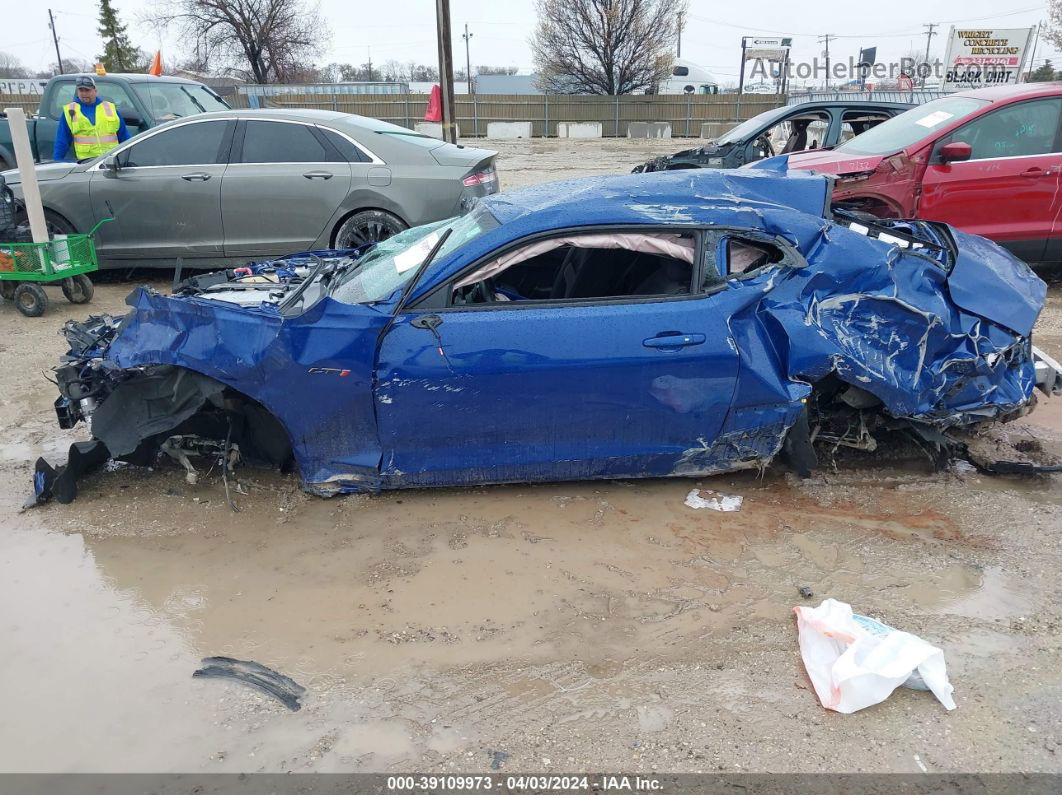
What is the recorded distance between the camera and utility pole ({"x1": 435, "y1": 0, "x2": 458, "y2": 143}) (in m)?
15.4

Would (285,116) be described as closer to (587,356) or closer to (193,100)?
(193,100)

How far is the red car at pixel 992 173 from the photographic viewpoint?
6914 millimetres

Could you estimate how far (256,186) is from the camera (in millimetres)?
7281

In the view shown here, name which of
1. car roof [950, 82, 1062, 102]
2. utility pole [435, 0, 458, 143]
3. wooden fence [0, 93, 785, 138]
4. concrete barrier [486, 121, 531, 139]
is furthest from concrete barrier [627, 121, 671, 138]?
car roof [950, 82, 1062, 102]

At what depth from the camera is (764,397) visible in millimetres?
3576

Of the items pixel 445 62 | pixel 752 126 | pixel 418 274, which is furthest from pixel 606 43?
pixel 418 274

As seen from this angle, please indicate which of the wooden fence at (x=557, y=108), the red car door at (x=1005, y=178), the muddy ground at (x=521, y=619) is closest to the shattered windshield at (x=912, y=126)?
the red car door at (x=1005, y=178)

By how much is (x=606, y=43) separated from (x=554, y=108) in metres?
7.28

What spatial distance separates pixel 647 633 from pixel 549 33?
38.6 metres

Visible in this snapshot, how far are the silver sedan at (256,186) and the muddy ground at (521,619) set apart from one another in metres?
3.57

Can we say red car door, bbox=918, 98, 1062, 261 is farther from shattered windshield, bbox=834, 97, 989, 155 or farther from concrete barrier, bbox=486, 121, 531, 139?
concrete barrier, bbox=486, 121, 531, 139

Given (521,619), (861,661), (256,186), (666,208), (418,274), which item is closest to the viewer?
(861,661)

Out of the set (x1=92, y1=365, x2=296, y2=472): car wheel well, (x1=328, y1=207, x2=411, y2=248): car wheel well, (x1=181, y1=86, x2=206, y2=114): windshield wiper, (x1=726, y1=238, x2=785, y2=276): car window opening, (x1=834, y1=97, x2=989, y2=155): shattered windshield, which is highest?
(x1=181, y1=86, x2=206, y2=114): windshield wiper

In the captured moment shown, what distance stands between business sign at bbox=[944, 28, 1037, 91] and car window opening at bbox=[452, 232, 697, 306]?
2952 cm
